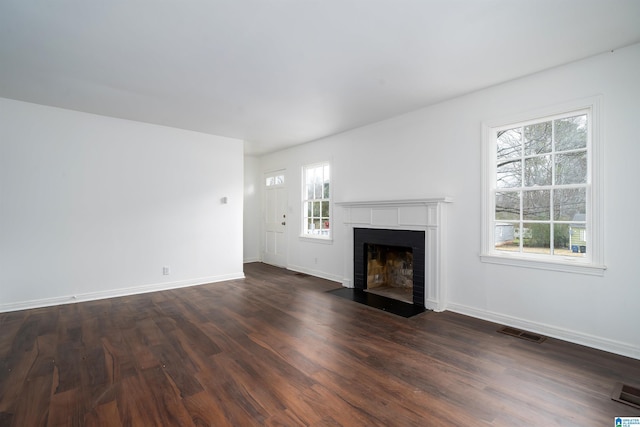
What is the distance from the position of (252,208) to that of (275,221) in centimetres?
88

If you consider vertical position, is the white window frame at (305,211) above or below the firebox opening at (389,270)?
above

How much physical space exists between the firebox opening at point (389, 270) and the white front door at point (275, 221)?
2559 millimetres

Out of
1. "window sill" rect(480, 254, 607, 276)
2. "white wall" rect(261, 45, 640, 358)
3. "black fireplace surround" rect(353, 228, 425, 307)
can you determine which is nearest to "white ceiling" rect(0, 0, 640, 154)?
"white wall" rect(261, 45, 640, 358)

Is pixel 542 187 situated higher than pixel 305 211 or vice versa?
pixel 542 187

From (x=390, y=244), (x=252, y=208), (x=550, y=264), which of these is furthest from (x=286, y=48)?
(x=252, y=208)

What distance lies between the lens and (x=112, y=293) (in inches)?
183

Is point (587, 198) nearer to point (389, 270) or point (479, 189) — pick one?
point (479, 189)

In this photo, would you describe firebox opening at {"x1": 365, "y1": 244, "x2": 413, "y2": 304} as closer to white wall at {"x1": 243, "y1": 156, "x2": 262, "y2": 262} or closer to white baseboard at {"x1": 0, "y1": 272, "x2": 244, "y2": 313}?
white baseboard at {"x1": 0, "y1": 272, "x2": 244, "y2": 313}

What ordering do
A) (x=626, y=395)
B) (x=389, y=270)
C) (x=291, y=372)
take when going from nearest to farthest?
(x=626, y=395)
(x=291, y=372)
(x=389, y=270)

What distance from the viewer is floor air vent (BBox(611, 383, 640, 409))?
2061 mm

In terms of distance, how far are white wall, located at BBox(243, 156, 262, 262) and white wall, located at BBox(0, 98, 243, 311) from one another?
1.77 m

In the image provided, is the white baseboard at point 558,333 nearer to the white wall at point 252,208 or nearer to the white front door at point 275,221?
the white front door at point 275,221

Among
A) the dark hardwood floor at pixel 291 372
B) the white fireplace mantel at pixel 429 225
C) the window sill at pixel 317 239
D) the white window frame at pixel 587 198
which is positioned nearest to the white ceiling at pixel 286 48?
the white window frame at pixel 587 198

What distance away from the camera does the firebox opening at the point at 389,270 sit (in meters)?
4.82
